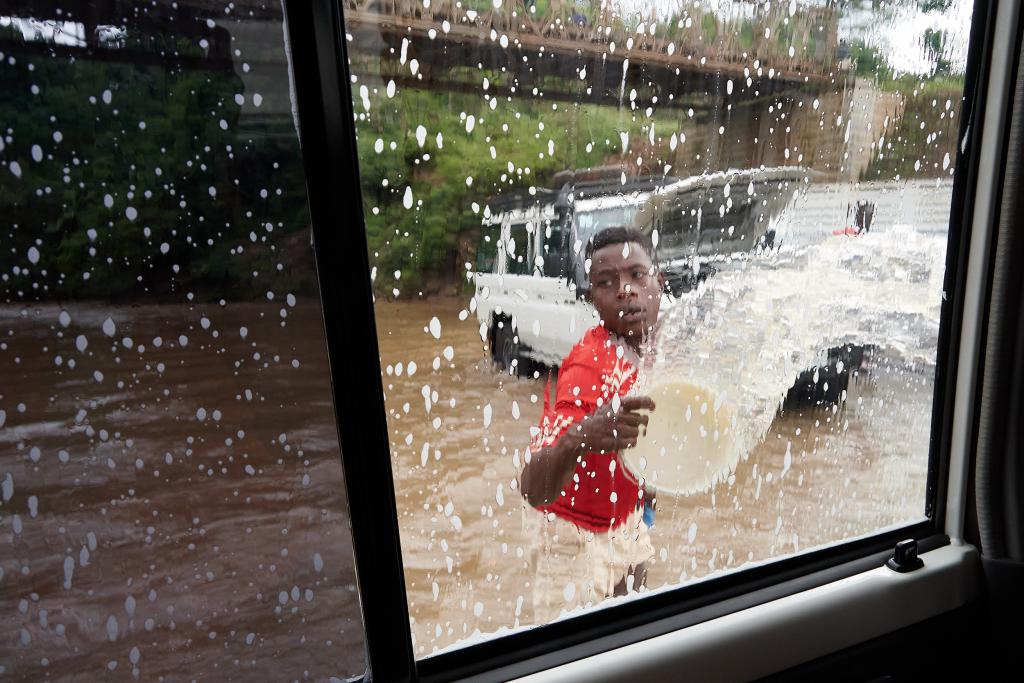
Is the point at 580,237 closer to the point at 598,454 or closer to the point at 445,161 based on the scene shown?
the point at 445,161

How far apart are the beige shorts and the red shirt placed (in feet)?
0.07

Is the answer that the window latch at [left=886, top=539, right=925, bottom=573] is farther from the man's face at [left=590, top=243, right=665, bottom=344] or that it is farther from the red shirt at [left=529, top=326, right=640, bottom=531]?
the man's face at [left=590, top=243, right=665, bottom=344]

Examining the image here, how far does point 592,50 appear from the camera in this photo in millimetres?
1131

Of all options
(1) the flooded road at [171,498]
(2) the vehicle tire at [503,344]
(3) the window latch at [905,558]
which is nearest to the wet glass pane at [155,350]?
(1) the flooded road at [171,498]

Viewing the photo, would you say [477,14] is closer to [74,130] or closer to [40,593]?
[74,130]

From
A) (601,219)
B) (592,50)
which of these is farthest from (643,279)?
(592,50)

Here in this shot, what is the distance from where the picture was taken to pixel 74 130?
32.1 inches

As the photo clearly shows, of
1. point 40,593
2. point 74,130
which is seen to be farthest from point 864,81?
point 40,593

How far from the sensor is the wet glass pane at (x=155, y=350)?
816 millimetres

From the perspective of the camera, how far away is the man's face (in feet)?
4.08

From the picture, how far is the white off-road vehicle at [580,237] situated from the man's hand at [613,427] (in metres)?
0.15

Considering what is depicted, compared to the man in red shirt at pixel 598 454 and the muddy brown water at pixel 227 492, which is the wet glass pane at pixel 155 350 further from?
the man in red shirt at pixel 598 454

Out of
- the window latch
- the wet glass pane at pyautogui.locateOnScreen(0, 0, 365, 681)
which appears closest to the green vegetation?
the wet glass pane at pyautogui.locateOnScreen(0, 0, 365, 681)

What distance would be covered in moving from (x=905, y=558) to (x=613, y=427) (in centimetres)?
78
